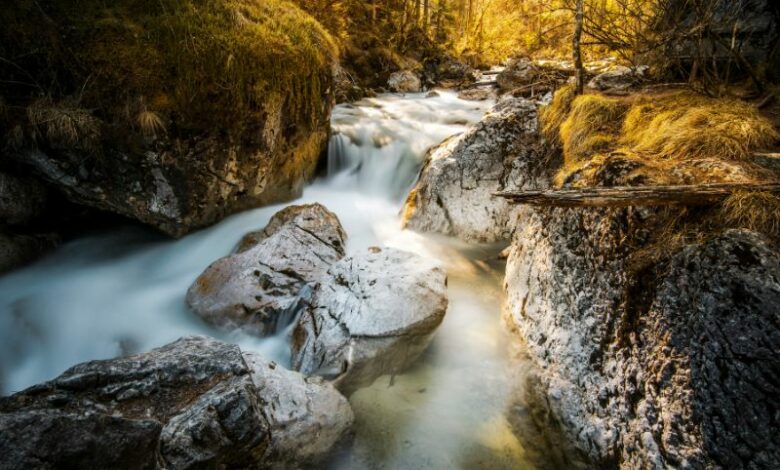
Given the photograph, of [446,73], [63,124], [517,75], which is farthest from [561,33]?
[63,124]

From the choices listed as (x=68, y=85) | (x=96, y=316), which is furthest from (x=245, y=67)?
(x=96, y=316)

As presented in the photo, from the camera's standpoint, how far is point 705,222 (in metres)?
2.61

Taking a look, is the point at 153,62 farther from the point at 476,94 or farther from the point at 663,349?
the point at 476,94

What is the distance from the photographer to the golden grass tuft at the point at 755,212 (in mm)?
2410

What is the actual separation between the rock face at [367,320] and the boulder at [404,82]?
37.6 ft

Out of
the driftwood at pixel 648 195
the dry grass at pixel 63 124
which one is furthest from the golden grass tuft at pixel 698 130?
the dry grass at pixel 63 124

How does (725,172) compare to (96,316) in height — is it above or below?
above

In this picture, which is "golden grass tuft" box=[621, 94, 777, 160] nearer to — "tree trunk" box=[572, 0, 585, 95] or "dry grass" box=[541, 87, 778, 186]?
"dry grass" box=[541, 87, 778, 186]

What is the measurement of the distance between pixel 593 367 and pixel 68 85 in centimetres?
668

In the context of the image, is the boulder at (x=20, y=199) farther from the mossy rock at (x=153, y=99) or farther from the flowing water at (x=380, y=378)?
the flowing water at (x=380, y=378)

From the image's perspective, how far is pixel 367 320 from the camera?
4.12m

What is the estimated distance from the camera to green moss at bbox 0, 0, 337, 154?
450 cm

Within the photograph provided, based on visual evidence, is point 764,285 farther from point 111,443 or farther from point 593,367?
point 111,443

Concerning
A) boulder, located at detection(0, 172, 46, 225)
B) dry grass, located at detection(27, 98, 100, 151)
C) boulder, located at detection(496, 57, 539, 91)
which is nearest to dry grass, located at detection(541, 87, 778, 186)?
dry grass, located at detection(27, 98, 100, 151)
